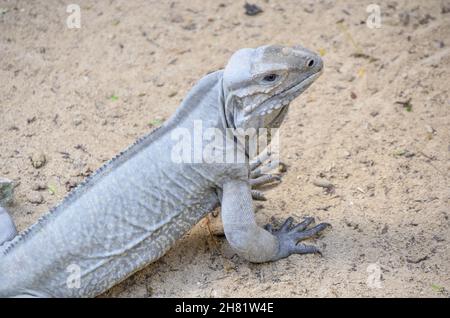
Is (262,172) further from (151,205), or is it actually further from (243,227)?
(151,205)

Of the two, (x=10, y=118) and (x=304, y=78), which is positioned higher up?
(x=10, y=118)

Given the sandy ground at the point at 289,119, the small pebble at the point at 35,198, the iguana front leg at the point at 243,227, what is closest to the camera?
the iguana front leg at the point at 243,227

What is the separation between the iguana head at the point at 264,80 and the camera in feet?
16.3

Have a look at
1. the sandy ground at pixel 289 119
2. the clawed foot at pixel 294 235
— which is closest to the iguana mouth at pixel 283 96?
the clawed foot at pixel 294 235

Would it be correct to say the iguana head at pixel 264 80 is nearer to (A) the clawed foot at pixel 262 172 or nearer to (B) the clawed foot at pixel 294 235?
(B) the clawed foot at pixel 294 235

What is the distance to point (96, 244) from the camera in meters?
5.26

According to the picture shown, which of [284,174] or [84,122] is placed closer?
[284,174]

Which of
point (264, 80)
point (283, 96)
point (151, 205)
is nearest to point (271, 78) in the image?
point (264, 80)

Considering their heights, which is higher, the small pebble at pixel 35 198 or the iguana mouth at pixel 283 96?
the iguana mouth at pixel 283 96

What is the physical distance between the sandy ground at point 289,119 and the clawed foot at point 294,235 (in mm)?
83

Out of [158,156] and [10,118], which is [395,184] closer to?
[158,156]

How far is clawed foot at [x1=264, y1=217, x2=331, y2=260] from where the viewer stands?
5633 millimetres

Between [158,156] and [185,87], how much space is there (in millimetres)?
2762
